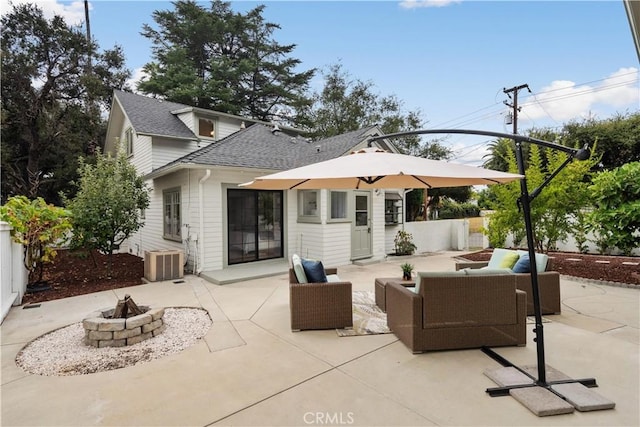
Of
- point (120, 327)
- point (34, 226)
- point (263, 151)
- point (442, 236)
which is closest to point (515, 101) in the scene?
point (442, 236)

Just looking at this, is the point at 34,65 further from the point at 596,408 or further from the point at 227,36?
the point at 596,408

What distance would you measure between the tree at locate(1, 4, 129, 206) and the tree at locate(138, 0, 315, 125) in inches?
143

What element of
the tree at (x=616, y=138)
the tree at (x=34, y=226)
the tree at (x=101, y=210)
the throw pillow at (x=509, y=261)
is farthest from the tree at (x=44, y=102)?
the tree at (x=616, y=138)

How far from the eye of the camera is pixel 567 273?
23.9 feet

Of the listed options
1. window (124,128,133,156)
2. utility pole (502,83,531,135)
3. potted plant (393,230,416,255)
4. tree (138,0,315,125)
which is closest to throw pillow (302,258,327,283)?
potted plant (393,230,416,255)

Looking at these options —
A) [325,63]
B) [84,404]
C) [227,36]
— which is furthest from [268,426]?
[227,36]

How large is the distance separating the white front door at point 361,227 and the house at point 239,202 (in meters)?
0.03

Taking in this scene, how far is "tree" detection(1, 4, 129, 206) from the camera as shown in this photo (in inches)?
606

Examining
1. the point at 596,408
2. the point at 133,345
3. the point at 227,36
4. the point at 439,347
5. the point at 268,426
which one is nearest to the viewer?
the point at 268,426

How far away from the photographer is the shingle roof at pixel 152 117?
34.4ft

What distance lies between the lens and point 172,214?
9.34 m

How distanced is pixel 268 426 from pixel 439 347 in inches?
80.5

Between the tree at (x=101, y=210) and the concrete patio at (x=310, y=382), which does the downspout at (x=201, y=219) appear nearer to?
the tree at (x=101, y=210)

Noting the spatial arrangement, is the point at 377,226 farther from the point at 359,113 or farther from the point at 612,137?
the point at 612,137
